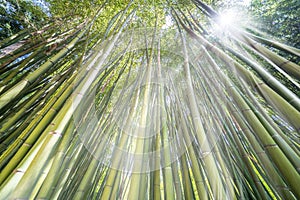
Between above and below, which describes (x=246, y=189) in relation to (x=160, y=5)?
below

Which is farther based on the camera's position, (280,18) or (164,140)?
(280,18)

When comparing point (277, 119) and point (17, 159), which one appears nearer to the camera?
point (17, 159)

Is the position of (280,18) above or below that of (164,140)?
above

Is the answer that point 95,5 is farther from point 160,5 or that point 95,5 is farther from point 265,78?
point 265,78

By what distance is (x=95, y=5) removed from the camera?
6.76 feet

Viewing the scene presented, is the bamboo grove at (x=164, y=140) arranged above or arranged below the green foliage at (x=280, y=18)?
below

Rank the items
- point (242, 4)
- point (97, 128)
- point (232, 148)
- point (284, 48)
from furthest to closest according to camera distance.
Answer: point (242, 4) < point (97, 128) < point (232, 148) < point (284, 48)

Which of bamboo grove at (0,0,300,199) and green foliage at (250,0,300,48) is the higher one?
green foliage at (250,0,300,48)

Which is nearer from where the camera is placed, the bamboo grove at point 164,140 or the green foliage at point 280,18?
the bamboo grove at point 164,140

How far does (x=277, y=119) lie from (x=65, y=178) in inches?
37.7

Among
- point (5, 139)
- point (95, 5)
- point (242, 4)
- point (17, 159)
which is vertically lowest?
point (17, 159)

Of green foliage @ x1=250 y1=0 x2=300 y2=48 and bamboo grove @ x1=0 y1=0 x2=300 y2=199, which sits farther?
green foliage @ x1=250 y1=0 x2=300 y2=48

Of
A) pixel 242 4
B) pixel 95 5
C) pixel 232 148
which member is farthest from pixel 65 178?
pixel 242 4

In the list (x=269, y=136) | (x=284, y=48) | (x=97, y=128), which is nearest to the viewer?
(x=269, y=136)
